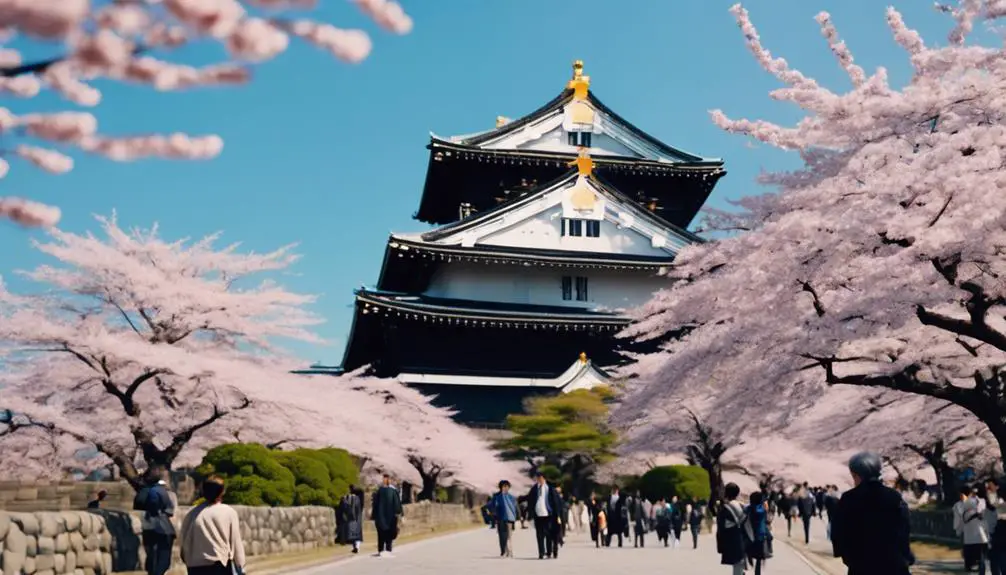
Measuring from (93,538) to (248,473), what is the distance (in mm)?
A: 8196

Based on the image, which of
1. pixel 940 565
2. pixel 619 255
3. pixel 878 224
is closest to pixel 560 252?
pixel 619 255

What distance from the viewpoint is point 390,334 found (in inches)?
1612

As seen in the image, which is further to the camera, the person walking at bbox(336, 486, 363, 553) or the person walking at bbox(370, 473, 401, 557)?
the person walking at bbox(336, 486, 363, 553)

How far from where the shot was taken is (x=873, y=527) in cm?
712

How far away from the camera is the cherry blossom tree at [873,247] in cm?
1404

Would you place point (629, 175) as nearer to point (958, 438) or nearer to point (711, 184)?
point (711, 184)

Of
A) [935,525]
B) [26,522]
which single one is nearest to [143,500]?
[26,522]

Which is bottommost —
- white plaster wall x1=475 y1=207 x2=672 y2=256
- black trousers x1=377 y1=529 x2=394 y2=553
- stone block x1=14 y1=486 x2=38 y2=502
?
black trousers x1=377 y1=529 x2=394 y2=553

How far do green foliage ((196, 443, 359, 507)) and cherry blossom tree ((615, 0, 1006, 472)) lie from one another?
9.02 meters

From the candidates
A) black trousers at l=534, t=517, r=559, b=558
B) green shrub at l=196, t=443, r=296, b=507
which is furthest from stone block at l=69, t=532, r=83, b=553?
black trousers at l=534, t=517, r=559, b=558

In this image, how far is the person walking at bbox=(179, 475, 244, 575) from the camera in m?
8.23

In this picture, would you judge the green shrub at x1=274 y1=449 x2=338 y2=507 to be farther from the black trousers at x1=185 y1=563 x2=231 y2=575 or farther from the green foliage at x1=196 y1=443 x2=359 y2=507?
the black trousers at x1=185 y1=563 x2=231 y2=575

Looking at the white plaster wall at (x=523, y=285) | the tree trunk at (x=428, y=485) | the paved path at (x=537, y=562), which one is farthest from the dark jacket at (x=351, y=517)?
the white plaster wall at (x=523, y=285)

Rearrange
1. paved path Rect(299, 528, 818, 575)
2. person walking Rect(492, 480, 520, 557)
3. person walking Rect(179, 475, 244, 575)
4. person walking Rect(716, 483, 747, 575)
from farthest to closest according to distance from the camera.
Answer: person walking Rect(492, 480, 520, 557) → paved path Rect(299, 528, 818, 575) → person walking Rect(716, 483, 747, 575) → person walking Rect(179, 475, 244, 575)
